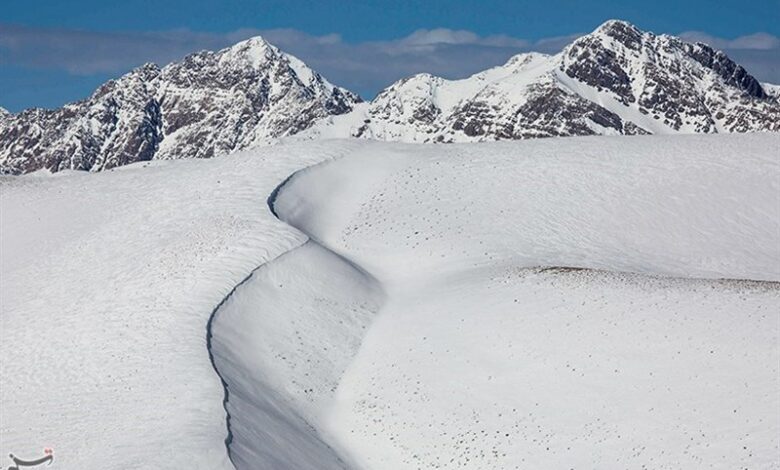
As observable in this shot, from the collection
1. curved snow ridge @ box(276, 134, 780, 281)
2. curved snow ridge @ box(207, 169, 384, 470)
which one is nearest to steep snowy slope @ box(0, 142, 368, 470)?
curved snow ridge @ box(207, 169, 384, 470)

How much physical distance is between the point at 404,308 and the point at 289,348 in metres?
6.64

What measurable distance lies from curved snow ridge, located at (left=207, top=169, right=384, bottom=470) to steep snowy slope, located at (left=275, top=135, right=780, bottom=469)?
95 cm

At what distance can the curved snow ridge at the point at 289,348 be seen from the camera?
35.9m

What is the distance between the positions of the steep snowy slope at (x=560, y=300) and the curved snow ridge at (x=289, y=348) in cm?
95

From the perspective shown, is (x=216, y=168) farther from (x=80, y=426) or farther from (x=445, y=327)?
(x=80, y=426)

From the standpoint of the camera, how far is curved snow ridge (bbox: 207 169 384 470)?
35875 millimetres

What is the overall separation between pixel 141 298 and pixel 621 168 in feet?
101

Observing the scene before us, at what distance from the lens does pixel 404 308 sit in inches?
1965

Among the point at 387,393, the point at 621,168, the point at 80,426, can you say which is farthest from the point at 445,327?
the point at 621,168

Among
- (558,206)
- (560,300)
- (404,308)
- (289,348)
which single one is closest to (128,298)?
(289,348)

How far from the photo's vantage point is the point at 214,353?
136 feet

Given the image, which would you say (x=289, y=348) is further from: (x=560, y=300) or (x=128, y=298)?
(x=560, y=300)

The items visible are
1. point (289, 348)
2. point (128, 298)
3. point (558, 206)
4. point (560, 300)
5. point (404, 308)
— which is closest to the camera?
point (560, 300)

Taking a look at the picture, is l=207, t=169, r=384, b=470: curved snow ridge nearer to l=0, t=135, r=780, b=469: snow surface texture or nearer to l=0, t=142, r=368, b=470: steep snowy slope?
l=0, t=135, r=780, b=469: snow surface texture
